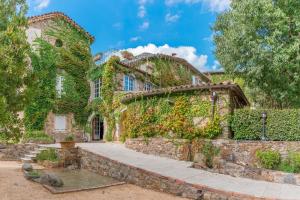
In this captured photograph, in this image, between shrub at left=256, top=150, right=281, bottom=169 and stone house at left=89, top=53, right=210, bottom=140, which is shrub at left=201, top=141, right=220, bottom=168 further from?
stone house at left=89, top=53, right=210, bottom=140

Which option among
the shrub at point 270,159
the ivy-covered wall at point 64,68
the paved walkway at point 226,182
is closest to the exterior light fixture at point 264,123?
the shrub at point 270,159

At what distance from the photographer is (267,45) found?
19859 millimetres

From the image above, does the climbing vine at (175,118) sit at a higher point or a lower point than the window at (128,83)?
lower

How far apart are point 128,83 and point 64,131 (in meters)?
6.91

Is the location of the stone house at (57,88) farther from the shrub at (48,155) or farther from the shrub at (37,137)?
the shrub at (48,155)

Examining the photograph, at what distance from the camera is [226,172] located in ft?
48.1

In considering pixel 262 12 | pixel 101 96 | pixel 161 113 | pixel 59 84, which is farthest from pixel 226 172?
pixel 59 84

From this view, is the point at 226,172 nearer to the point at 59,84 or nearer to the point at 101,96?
the point at 101,96

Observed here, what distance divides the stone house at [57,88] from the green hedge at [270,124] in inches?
656

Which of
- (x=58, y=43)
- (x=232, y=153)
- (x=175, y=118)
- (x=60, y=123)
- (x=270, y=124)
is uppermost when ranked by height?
(x=58, y=43)

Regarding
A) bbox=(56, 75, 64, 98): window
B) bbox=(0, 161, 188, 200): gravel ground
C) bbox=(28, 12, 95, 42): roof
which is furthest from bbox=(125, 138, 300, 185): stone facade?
bbox=(28, 12, 95, 42): roof

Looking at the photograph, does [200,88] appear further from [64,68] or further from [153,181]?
[64,68]

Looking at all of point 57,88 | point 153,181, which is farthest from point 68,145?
point 57,88

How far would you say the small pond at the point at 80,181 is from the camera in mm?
12195
